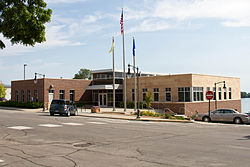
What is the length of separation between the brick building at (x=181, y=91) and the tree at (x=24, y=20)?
25.5 meters

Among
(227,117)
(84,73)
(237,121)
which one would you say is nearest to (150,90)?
(227,117)

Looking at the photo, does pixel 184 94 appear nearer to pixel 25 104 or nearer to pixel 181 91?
pixel 181 91

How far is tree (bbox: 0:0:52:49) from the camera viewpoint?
1427 centimetres

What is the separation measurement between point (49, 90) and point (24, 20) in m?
32.4

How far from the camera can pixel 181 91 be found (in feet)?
127

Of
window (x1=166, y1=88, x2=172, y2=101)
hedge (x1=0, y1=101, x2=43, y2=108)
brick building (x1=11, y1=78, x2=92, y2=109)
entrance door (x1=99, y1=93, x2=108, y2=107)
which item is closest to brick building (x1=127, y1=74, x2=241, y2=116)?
window (x1=166, y1=88, x2=172, y2=101)

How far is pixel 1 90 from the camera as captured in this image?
3068 inches

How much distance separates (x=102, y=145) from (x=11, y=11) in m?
8.33

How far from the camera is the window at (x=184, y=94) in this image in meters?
38.1

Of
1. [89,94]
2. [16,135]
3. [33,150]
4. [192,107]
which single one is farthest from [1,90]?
[33,150]

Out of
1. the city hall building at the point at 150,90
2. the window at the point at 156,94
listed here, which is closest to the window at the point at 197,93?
the city hall building at the point at 150,90

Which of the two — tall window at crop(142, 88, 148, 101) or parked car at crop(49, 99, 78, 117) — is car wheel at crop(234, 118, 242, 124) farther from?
tall window at crop(142, 88, 148, 101)

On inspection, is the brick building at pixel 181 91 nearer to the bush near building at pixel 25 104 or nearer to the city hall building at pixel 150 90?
the city hall building at pixel 150 90

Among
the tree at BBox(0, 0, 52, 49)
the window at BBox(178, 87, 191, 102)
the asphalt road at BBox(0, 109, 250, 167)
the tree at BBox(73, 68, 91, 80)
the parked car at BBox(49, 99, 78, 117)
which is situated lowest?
the asphalt road at BBox(0, 109, 250, 167)
